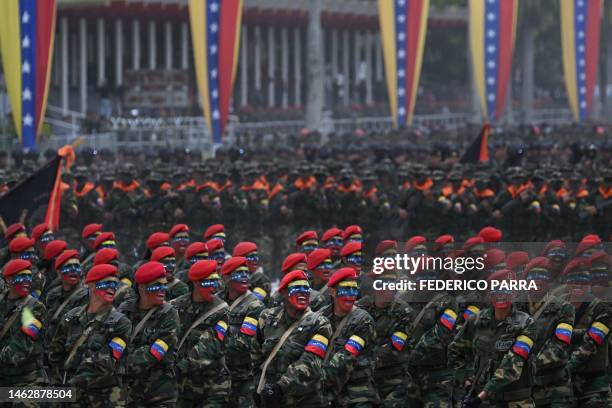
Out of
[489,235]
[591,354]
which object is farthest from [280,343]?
[489,235]

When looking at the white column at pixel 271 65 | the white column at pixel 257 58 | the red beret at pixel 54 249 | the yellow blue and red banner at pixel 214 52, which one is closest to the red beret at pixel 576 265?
the red beret at pixel 54 249

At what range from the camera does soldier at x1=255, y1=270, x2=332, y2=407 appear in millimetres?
8203

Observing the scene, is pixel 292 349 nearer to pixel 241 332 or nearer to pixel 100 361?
pixel 241 332

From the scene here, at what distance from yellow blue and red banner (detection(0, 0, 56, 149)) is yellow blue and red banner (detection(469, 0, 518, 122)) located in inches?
463

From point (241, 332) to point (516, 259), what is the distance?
211 centimetres

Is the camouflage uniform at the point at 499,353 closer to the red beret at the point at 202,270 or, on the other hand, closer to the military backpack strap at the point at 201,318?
the military backpack strap at the point at 201,318

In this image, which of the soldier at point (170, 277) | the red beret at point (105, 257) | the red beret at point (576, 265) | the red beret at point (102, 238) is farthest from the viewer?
the red beret at point (102, 238)

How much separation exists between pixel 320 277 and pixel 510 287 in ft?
6.68

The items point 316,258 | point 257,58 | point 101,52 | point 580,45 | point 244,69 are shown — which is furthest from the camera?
point 257,58

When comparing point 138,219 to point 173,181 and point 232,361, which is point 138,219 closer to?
point 173,181

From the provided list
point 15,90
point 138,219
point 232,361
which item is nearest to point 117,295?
point 232,361

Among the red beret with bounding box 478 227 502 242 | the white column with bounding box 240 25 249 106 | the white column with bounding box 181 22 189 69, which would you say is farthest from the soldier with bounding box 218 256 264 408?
the white column with bounding box 240 25 249 106

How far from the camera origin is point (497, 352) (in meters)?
8.77

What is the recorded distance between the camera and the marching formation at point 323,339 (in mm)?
8578
